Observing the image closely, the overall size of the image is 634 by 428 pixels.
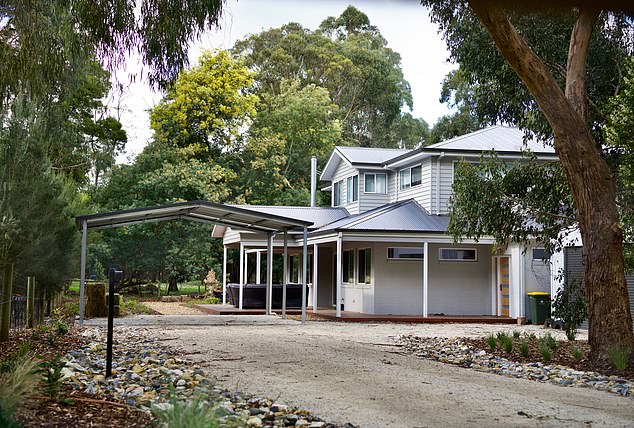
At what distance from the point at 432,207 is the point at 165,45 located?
15110 millimetres

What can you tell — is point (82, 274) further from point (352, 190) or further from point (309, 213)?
point (352, 190)

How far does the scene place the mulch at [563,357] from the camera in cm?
1018

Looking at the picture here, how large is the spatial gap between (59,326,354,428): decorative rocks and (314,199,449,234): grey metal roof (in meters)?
10.1

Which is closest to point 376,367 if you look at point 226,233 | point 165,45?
point 165,45

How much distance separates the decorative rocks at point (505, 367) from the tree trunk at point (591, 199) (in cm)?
83

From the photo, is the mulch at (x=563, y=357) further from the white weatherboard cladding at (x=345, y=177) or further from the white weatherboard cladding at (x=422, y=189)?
the white weatherboard cladding at (x=345, y=177)

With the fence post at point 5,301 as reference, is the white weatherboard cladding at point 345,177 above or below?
above

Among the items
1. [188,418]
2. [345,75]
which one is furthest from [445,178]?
[345,75]

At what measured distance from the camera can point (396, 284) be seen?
23250 millimetres

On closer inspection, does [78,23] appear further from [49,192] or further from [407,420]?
[49,192]

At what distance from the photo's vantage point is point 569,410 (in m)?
7.07

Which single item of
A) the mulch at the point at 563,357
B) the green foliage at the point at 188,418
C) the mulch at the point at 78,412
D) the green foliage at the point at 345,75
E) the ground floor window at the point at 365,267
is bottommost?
the mulch at the point at 563,357

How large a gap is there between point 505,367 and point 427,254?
11433 millimetres

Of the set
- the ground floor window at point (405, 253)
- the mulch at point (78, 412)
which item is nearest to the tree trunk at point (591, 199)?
the mulch at point (78, 412)
